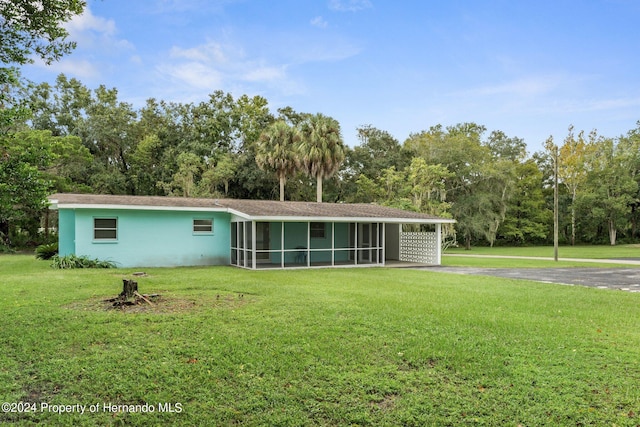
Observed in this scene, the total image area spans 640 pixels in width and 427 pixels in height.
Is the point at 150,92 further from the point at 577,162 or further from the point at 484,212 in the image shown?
the point at 577,162

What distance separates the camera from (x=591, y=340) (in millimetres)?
6316

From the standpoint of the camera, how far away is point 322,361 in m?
5.24


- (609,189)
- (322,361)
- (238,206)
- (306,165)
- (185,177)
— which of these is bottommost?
(322,361)

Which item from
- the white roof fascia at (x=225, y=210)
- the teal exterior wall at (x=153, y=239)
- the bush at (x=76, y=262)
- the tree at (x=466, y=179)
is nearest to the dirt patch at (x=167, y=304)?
the white roof fascia at (x=225, y=210)

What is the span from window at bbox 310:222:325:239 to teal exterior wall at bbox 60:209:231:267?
3860 millimetres

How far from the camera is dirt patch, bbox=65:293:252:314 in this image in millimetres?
7723

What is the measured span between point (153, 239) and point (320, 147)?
14.7 metres

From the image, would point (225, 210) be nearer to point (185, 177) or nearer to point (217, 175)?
point (217, 175)

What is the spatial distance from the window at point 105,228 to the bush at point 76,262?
97 cm

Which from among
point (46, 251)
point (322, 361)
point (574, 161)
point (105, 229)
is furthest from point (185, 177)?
point (574, 161)

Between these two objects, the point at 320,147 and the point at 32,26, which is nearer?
the point at 32,26

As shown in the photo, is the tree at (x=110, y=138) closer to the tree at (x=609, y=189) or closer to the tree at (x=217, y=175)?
the tree at (x=217, y=175)

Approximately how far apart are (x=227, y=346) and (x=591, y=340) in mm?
5116

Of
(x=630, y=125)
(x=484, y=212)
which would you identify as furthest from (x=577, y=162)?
(x=484, y=212)
